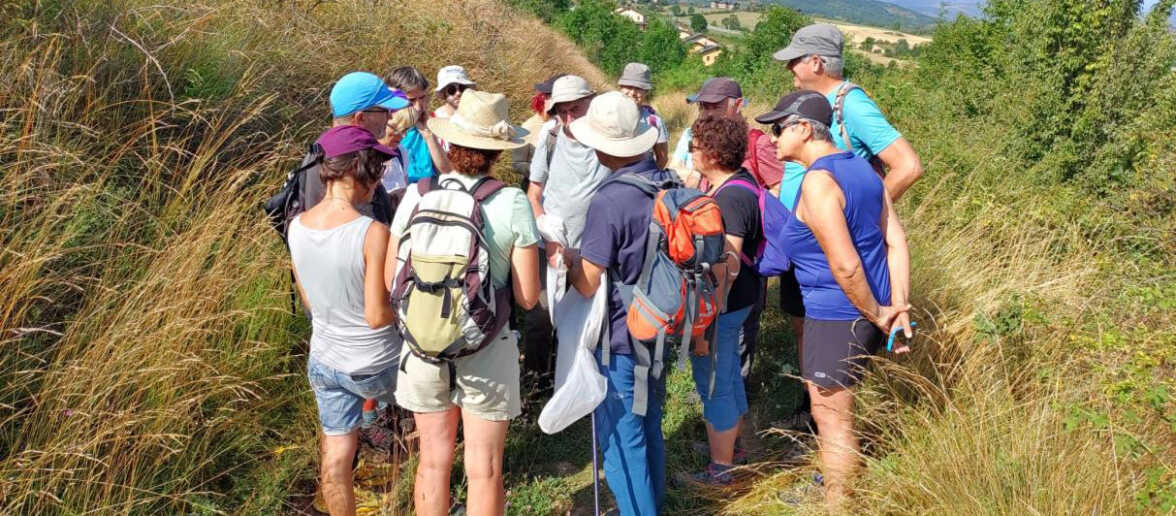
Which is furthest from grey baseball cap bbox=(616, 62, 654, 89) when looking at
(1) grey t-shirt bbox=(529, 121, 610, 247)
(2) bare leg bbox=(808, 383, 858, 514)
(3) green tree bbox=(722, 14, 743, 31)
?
(3) green tree bbox=(722, 14, 743, 31)

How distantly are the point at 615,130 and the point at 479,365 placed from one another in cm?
101

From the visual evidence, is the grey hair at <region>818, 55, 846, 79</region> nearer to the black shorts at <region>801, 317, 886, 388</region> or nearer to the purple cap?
the black shorts at <region>801, 317, 886, 388</region>

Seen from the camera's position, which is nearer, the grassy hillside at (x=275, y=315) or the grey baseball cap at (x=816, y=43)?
the grassy hillside at (x=275, y=315)

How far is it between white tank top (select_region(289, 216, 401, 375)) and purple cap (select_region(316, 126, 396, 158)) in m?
0.24

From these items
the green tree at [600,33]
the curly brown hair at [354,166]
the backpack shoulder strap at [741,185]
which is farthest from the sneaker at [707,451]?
the green tree at [600,33]

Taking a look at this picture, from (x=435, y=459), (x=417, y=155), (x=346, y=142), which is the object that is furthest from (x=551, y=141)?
(x=435, y=459)

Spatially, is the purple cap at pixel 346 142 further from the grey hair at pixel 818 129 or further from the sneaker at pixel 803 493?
the sneaker at pixel 803 493

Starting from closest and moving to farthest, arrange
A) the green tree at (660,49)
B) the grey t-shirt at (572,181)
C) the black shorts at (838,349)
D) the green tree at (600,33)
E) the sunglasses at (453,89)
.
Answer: the black shorts at (838,349), the grey t-shirt at (572,181), the sunglasses at (453,89), the green tree at (600,33), the green tree at (660,49)

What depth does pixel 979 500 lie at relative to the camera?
8.23 ft

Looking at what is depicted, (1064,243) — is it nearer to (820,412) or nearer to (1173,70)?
(1173,70)

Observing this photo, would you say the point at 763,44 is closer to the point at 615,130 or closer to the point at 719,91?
the point at 719,91

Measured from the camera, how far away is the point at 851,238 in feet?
9.07

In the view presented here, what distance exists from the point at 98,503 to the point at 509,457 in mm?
1757

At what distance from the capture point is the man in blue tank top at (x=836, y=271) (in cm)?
272
